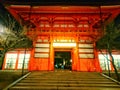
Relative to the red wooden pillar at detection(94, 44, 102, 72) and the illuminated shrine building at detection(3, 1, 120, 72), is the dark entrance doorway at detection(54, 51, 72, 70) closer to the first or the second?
the illuminated shrine building at detection(3, 1, 120, 72)

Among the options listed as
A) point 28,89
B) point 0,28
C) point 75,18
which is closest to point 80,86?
point 28,89

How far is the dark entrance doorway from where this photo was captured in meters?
18.5

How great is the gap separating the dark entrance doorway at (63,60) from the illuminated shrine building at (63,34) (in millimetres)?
6012

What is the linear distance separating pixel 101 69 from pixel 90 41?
281cm

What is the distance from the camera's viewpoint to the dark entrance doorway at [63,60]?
18453 millimetres

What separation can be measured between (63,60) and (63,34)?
26.0 ft

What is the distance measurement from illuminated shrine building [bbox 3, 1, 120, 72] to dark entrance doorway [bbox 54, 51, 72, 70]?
6012mm
